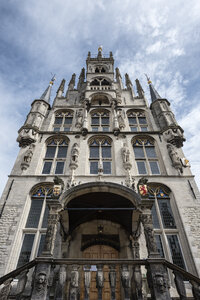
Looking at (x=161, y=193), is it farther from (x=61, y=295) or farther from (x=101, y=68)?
(x=101, y=68)

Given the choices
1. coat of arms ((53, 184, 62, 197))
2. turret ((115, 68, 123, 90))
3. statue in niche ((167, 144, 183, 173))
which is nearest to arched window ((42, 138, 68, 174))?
coat of arms ((53, 184, 62, 197))

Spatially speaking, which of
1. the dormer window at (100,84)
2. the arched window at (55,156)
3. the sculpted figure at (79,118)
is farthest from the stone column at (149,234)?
the dormer window at (100,84)

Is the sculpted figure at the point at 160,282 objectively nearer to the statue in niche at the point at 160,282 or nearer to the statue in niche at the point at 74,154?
the statue in niche at the point at 160,282

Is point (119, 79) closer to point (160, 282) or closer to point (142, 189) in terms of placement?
point (142, 189)

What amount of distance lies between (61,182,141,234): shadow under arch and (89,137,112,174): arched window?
2444 mm

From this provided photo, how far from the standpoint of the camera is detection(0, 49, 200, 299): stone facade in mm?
8508

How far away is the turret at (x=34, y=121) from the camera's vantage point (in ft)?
44.1

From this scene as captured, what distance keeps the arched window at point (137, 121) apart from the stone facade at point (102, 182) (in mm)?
81

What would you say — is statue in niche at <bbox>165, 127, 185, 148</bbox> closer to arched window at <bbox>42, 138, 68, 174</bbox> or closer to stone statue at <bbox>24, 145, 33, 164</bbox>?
arched window at <bbox>42, 138, 68, 174</bbox>

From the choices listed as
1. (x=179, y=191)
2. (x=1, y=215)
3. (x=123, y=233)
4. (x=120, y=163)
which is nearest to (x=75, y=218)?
(x=123, y=233)

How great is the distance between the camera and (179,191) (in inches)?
421

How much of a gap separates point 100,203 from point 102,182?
159 centimetres

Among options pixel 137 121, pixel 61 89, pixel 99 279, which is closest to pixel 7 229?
pixel 99 279

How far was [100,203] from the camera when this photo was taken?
984 cm
